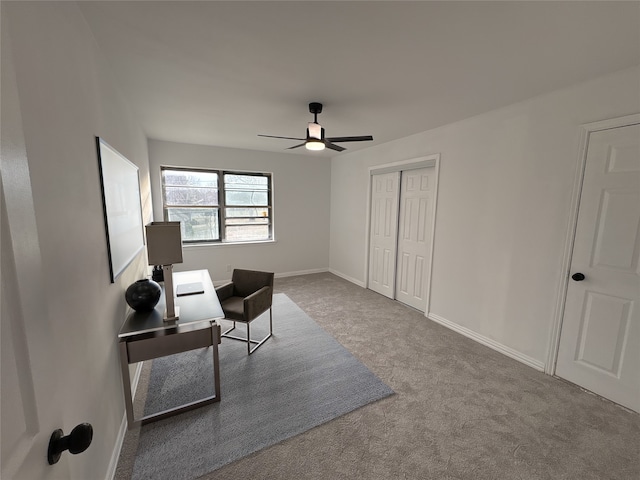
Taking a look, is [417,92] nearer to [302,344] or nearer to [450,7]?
[450,7]

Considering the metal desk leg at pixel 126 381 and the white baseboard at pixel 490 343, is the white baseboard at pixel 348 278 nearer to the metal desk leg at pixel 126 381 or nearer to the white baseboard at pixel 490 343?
the white baseboard at pixel 490 343

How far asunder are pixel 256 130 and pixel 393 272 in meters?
2.83

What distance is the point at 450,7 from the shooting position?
1377 millimetres

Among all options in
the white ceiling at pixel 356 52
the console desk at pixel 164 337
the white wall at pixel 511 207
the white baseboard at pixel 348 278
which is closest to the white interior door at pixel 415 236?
the white wall at pixel 511 207

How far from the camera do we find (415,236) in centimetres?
387

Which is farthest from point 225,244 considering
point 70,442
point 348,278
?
point 70,442

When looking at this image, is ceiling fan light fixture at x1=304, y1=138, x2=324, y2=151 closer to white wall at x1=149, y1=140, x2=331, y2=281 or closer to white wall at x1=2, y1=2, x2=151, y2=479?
white wall at x1=2, y1=2, x2=151, y2=479

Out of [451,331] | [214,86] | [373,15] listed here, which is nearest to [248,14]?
[373,15]

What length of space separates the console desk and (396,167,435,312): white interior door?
8.97ft

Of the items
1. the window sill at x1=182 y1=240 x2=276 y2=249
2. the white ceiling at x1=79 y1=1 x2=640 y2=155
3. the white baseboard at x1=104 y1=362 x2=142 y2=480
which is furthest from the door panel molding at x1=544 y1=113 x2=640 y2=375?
the window sill at x1=182 y1=240 x2=276 y2=249

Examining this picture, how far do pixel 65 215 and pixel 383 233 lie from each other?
3.88 m

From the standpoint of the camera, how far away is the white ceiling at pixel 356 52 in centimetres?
142

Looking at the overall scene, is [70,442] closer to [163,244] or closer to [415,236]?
[163,244]

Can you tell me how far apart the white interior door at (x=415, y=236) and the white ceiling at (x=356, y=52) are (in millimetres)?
1098
